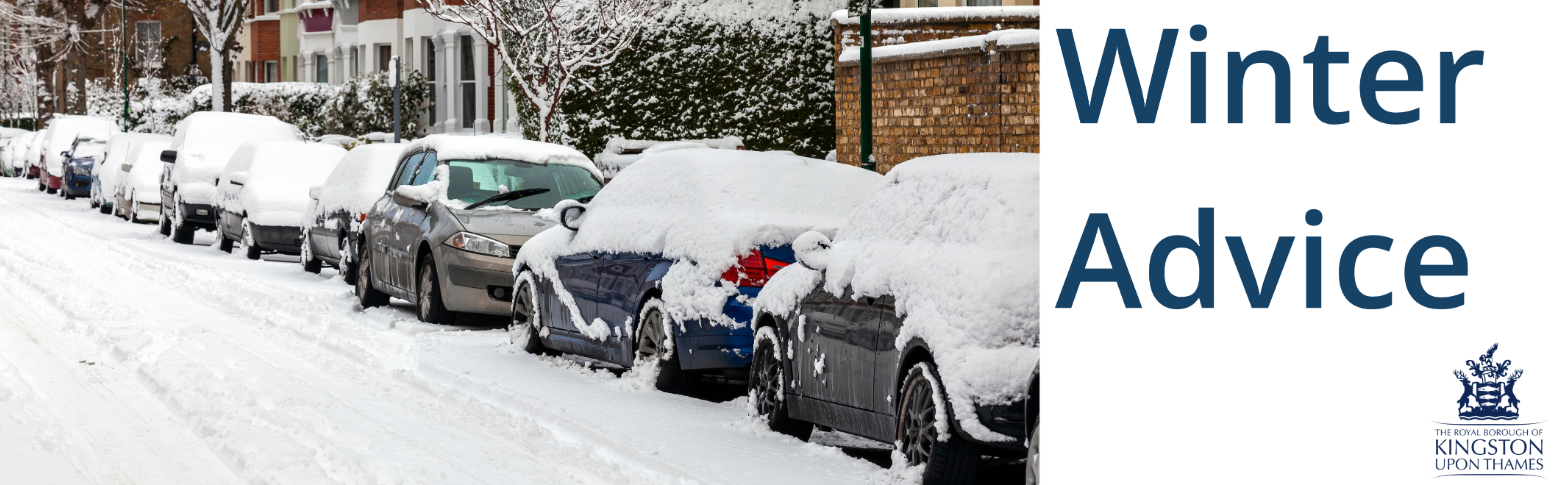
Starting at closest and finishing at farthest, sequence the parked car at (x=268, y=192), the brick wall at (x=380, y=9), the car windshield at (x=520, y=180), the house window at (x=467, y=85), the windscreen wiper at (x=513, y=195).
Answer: the windscreen wiper at (x=513, y=195) < the car windshield at (x=520, y=180) < the parked car at (x=268, y=192) < the house window at (x=467, y=85) < the brick wall at (x=380, y=9)

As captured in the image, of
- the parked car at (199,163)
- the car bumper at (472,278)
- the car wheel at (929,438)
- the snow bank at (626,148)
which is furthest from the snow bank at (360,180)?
the car wheel at (929,438)

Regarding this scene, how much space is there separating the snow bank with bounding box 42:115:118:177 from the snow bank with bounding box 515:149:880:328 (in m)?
30.8

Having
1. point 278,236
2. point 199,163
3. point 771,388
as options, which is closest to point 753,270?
point 771,388

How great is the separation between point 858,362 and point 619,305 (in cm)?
312

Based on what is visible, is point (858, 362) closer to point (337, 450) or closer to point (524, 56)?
point (337, 450)

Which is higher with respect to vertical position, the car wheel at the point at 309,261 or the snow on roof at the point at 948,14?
the snow on roof at the point at 948,14

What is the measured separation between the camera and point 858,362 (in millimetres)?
7660

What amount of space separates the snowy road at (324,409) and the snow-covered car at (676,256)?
0.78 feet

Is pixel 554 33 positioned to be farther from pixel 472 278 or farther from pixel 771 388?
pixel 771 388

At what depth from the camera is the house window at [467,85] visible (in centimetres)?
4019

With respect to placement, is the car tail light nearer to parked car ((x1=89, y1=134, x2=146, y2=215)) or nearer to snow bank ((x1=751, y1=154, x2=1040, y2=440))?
snow bank ((x1=751, y1=154, x2=1040, y2=440))

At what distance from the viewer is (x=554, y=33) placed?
76.2 feet

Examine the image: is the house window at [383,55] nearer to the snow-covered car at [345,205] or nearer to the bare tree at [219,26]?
the bare tree at [219,26]
